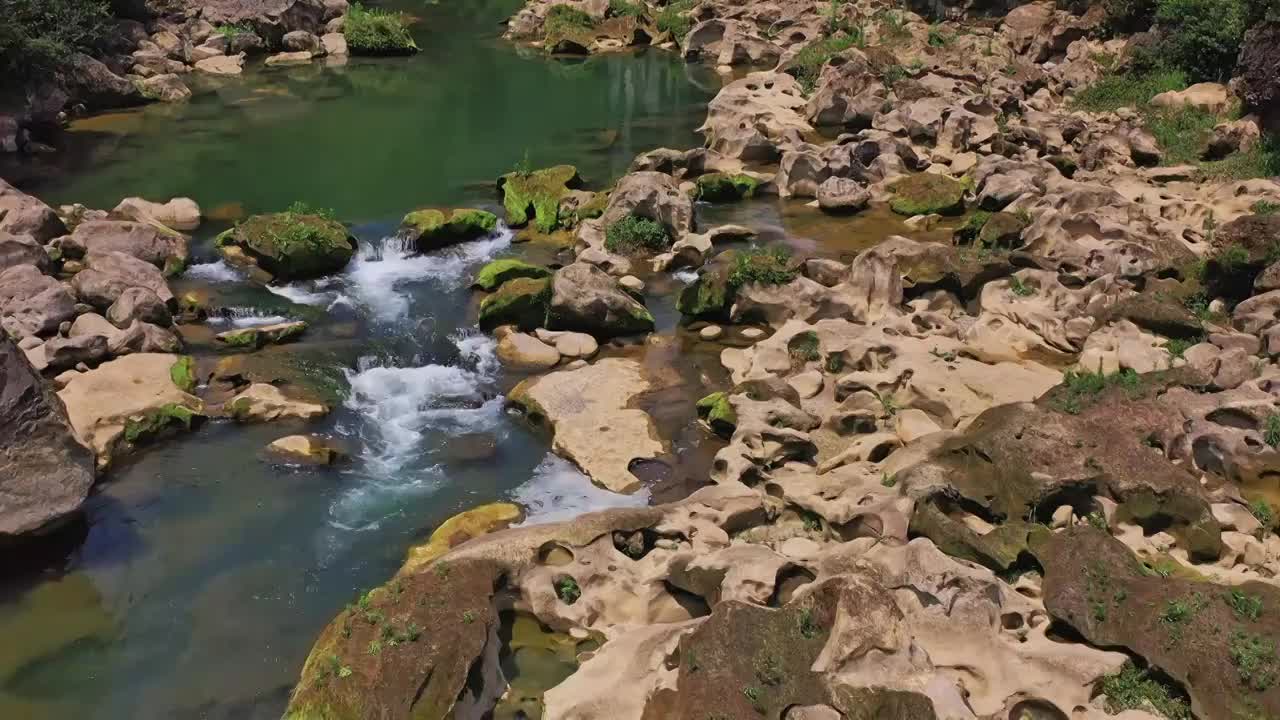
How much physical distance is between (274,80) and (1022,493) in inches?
1274

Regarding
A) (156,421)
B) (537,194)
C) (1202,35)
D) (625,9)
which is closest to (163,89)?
(537,194)

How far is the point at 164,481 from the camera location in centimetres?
1460

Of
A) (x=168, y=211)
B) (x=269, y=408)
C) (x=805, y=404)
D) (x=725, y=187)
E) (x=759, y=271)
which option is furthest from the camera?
(x=725, y=187)

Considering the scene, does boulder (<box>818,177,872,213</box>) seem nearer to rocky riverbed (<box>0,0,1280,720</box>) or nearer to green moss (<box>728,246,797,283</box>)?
rocky riverbed (<box>0,0,1280,720</box>)

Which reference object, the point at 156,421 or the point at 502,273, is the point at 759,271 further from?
the point at 156,421

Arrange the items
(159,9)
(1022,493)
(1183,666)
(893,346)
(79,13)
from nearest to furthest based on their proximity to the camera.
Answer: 1. (1183,666)
2. (1022,493)
3. (893,346)
4. (79,13)
5. (159,9)

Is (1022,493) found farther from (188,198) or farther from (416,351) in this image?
(188,198)

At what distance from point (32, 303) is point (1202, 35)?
28.6 meters

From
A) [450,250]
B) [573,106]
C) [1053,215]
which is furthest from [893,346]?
[573,106]

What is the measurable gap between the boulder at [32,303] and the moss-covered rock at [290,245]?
3.80 metres

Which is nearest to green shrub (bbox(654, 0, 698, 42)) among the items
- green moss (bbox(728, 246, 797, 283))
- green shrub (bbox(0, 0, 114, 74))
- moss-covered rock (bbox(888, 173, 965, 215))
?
moss-covered rock (bbox(888, 173, 965, 215))

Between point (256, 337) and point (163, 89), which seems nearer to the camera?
point (256, 337)

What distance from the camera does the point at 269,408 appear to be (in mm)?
15992

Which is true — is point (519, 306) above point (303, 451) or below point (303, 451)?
above
